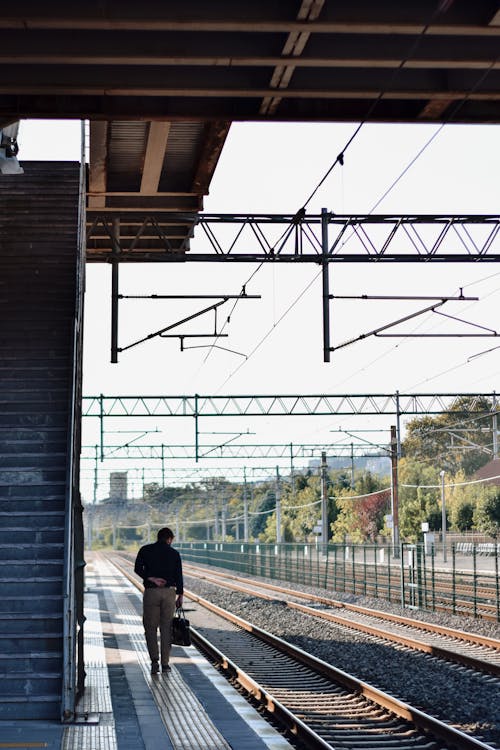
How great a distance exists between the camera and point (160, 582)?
1263cm

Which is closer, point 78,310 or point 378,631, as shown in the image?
point 78,310

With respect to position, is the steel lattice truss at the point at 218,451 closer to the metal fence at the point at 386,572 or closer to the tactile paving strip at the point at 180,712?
the metal fence at the point at 386,572

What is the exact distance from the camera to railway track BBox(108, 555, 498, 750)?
9758 mm

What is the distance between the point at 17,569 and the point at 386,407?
99.2ft

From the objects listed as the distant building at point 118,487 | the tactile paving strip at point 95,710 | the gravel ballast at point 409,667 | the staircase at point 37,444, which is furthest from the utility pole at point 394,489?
the distant building at point 118,487

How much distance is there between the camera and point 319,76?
11.4 meters

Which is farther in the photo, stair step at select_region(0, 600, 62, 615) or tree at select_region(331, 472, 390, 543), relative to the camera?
tree at select_region(331, 472, 390, 543)

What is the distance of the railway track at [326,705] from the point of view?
32.0 ft

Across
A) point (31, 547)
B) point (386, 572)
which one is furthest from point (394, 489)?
point (31, 547)

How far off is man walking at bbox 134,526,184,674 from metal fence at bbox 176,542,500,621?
416 inches

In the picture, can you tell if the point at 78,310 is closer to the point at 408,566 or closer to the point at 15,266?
the point at 15,266

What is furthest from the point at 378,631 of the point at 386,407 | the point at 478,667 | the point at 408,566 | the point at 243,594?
the point at 386,407

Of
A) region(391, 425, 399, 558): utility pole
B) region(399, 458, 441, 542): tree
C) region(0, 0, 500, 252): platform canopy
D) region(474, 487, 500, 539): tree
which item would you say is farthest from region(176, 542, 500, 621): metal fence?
region(399, 458, 441, 542): tree

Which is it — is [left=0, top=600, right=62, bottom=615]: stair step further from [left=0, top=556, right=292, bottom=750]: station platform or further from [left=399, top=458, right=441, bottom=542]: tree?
[left=399, top=458, right=441, bottom=542]: tree
